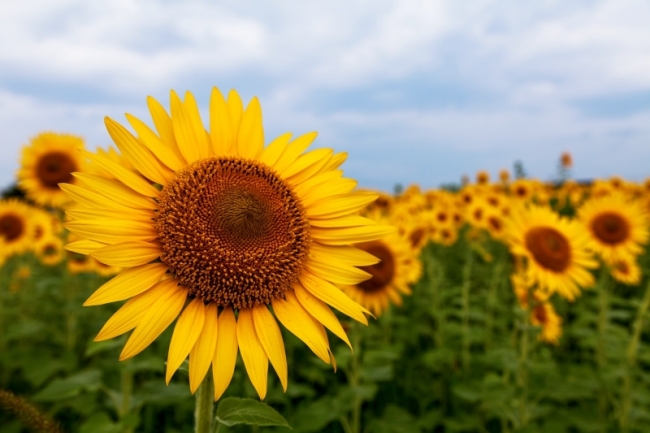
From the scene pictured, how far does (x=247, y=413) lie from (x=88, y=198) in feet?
3.20

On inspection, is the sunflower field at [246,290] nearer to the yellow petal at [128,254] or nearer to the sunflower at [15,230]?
the yellow petal at [128,254]

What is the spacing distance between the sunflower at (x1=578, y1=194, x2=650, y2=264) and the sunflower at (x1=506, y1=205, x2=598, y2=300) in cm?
102

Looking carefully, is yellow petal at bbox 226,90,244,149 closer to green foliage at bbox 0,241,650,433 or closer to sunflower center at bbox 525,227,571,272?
green foliage at bbox 0,241,650,433

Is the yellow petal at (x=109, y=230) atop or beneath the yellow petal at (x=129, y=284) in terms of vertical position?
atop

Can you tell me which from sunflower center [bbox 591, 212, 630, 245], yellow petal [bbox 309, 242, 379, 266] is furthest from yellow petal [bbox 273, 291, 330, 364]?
sunflower center [bbox 591, 212, 630, 245]

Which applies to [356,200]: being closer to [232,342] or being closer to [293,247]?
[293,247]

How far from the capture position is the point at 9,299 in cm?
738

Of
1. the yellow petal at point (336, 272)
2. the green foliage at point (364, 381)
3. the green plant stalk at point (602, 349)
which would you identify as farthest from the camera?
the green plant stalk at point (602, 349)

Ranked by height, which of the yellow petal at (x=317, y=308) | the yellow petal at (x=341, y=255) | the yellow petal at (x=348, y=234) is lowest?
the yellow petal at (x=317, y=308)

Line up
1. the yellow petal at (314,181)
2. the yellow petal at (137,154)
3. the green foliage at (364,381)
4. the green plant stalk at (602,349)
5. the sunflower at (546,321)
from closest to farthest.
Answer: the yellow petal at (137,154) < the yellow petal at (314,181) < the green foliage at (364,381) < the green plant stalk at (602,349) < the sunflower at (546,321)

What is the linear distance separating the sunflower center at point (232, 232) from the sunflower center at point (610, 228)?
227 inches

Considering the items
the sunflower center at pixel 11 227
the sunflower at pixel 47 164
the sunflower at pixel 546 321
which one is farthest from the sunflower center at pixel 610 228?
the sunflower center at pixel 11 227

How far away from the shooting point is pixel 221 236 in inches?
80.9

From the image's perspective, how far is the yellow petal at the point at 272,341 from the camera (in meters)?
1.94
